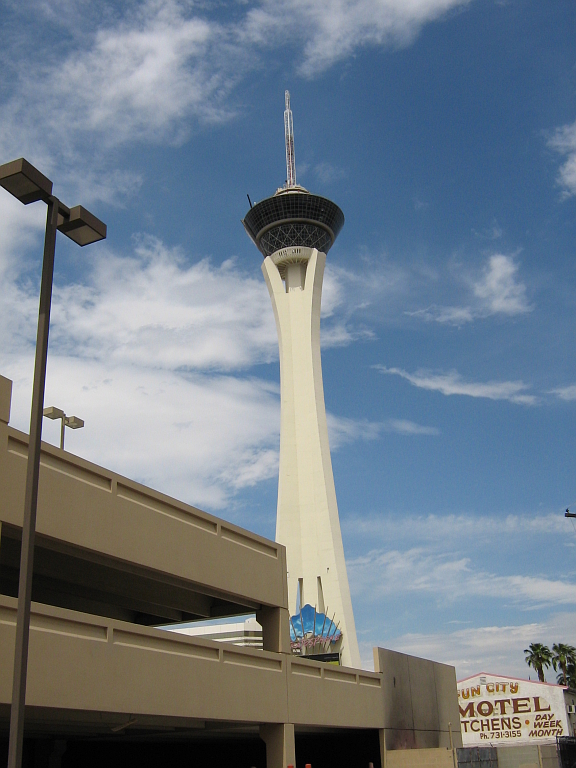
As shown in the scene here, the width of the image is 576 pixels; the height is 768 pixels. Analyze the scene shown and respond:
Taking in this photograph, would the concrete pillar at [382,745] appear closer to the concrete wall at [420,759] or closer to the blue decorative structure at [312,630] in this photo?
the concrete wall at [420,759]

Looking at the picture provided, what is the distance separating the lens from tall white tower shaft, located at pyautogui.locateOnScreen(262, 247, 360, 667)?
2734 inches

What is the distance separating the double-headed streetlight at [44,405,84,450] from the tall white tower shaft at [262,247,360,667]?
1776 inches

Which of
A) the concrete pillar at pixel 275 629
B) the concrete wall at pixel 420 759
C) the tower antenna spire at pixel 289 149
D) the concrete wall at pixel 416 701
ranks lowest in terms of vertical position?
the concrete wall at pixel 420 759

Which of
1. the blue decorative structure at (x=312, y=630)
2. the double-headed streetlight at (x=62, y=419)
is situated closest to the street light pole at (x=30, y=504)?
the double-headed streetlight at (x=62, y=419)

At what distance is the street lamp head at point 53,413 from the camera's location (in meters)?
25.8

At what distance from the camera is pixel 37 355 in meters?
12.9

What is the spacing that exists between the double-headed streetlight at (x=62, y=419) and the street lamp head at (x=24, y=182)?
13.0 m

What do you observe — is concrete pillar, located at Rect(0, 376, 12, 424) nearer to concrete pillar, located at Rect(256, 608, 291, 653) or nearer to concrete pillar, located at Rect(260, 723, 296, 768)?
concrete pillar, located at Rect(256, 608, 291, 653)

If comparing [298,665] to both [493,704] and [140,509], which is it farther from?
[493,704]

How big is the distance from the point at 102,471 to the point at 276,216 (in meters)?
66.5

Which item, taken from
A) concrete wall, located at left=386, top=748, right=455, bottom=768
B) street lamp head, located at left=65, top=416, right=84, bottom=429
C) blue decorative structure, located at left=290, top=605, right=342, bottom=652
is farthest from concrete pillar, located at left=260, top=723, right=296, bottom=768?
blue decorative structure, located at left=290, top=605, right=342, bottom=652

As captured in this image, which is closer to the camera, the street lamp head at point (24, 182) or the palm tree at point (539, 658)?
the street lamp head at point (24, 182)

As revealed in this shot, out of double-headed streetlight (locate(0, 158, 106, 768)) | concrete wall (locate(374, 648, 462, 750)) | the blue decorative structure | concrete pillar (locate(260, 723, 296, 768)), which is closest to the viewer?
double-headed streetlight (locate(0, 158, 106, 768))

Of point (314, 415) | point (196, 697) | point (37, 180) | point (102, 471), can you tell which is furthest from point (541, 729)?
point (37, 180)
